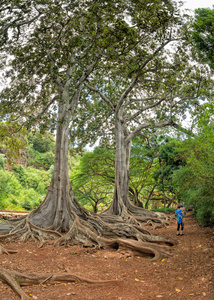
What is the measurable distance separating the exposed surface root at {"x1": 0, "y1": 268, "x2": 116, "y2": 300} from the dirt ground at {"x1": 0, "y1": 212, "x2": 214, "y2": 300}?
0.08 metres

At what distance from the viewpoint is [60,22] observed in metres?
9.00

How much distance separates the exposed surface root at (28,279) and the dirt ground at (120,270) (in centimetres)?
8

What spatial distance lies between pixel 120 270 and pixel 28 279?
2257mm

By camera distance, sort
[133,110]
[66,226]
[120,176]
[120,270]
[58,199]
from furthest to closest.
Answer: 1. [133,110]
2. [120,176]
3. [58,199]
4. [66,226]
5. [120,270]

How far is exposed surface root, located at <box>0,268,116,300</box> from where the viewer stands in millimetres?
4469

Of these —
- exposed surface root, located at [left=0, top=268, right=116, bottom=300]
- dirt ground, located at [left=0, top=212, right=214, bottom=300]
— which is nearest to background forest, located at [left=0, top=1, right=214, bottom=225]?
dirt ground, located at [left=0, top=212, right=214, bottom=300]

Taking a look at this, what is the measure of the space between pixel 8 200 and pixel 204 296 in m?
22.4

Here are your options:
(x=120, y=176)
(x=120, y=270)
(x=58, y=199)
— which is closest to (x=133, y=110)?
(x=120, y=176)

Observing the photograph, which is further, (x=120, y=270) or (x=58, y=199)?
(x=58, y=199)

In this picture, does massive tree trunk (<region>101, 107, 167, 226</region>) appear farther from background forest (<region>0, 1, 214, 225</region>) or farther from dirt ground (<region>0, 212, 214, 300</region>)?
dirt ground (<region>0, 212, 214, 300</region>)

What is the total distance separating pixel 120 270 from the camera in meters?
6.17

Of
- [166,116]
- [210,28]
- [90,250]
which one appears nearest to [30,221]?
[90,250]

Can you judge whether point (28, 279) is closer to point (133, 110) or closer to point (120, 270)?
point (120, 270)

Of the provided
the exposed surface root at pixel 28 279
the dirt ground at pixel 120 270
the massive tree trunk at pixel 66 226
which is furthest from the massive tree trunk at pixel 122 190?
the exposed surface root at pixel 28 279
